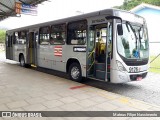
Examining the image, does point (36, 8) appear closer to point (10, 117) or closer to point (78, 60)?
point (78, 60)

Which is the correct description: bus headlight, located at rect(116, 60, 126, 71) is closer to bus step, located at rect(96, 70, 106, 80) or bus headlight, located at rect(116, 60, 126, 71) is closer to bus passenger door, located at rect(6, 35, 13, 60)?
bus step, located at rect(96, 70, 106, 80)

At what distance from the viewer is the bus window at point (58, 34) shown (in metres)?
9.25

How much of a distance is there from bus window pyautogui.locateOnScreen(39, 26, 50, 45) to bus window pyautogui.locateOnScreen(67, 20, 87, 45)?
Result: 6.82ft

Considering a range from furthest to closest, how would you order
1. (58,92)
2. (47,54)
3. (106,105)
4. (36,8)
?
(36,8) → (47,54) → (58,92) → (106,105)

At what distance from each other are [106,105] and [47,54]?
5833 millimetres

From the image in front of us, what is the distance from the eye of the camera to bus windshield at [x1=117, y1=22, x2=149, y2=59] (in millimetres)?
6920

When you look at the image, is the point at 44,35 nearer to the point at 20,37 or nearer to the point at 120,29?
the point at 20,37

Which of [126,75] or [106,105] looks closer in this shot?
[106,105]

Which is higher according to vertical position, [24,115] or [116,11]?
[116,11]

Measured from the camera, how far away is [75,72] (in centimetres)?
871

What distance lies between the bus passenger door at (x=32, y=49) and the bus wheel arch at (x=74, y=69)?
3659 millimetres

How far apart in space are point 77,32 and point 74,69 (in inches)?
63.8

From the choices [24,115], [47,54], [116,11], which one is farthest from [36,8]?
[24,115]

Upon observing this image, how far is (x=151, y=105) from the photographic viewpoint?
18.6 ft
